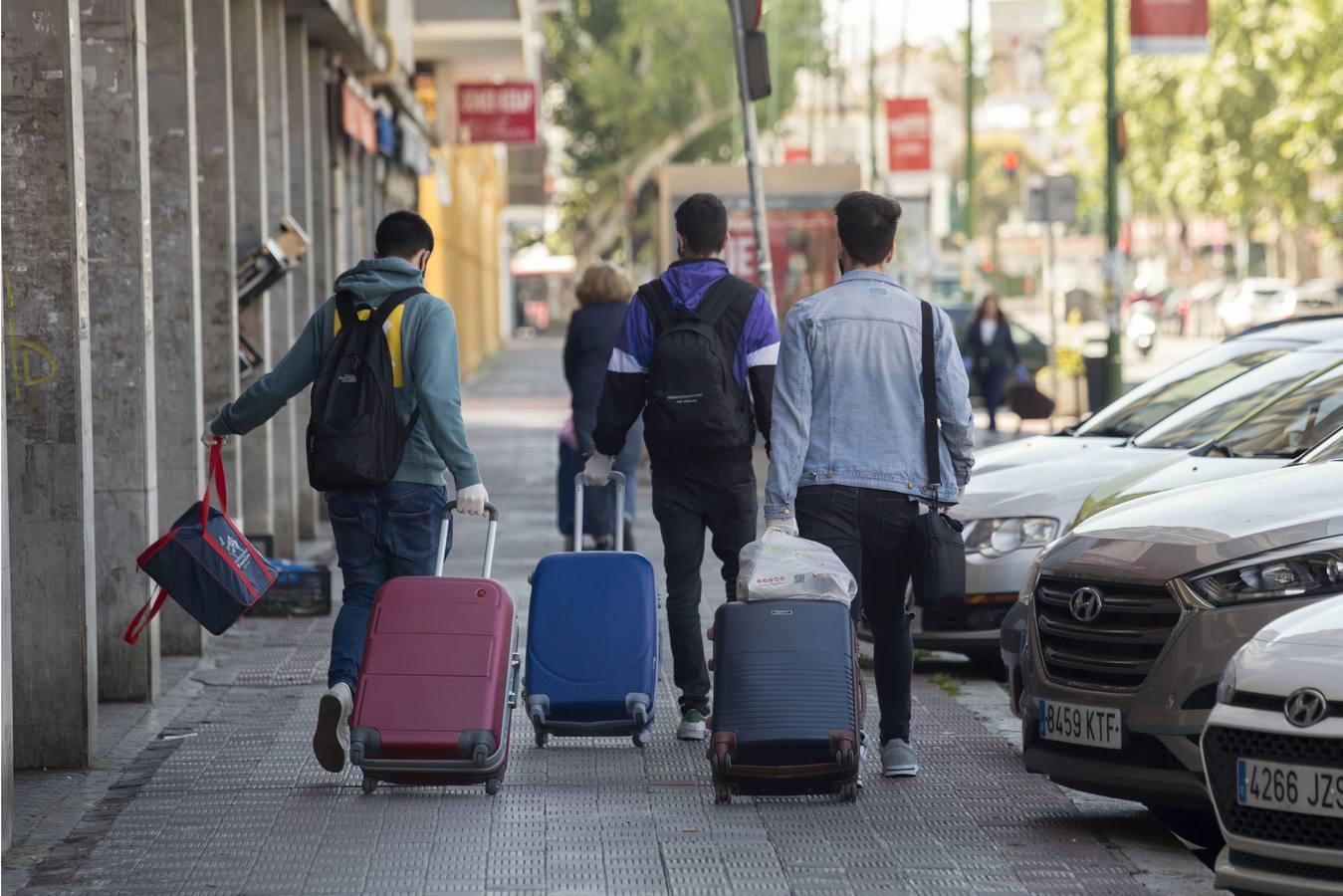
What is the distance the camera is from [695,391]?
738cm

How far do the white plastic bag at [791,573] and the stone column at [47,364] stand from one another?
7.63ft

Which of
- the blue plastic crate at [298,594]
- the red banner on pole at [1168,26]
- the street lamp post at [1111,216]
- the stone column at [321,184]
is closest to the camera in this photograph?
the blue plastic crate at [298,594]

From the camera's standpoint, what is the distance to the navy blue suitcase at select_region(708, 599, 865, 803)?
21.4ft

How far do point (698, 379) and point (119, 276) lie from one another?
8.70 ft

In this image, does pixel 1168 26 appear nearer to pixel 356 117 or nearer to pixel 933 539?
pixel 356 117

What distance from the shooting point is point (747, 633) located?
21.9 feet

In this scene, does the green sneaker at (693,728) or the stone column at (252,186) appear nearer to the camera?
the green sneaker at (693,728)

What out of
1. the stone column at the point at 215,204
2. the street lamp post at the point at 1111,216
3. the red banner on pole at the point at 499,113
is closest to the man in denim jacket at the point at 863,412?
the stone column at the point at 215,204

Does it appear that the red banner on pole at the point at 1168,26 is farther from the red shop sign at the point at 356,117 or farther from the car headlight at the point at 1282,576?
the car headlight at the point at 1282,576

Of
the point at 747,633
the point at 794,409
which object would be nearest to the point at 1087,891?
the point at 747,633

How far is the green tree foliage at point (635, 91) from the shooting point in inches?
2499

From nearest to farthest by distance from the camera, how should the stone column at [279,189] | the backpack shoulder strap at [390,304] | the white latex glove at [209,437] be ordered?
the backpack shoulder strap at [390,304]
the white latex glove at [209,437]
the stone column at [279,189]

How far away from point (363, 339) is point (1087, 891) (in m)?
2.86

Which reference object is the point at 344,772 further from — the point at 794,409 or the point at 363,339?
the point at 794,409
